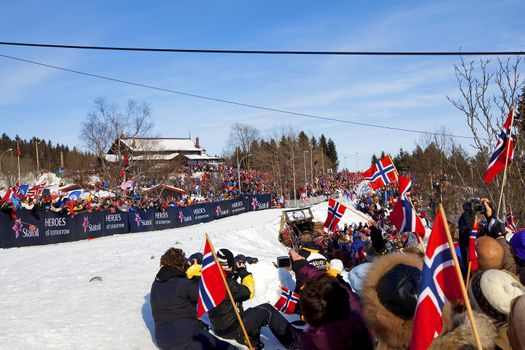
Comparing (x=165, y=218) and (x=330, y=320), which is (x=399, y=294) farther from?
(x=165, y=218)

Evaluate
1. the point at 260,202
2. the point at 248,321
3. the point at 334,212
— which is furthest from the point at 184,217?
the point at 248,321

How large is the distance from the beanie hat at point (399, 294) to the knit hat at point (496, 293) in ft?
1.15

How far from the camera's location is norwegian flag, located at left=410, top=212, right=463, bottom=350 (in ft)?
8.28

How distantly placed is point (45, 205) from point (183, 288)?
18.2 m

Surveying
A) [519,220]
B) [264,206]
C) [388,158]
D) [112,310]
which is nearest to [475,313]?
[112,310]

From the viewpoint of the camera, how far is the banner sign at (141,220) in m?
26.3

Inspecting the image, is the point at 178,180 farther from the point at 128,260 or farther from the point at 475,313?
the point at 475,313

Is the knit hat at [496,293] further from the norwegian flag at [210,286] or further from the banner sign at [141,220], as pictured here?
the banner sign at [141,220]

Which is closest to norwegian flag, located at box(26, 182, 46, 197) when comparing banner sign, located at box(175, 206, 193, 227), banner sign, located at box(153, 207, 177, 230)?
banner sign, located at box(153, 207, 177, 230)

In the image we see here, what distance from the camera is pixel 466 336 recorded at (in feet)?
7.62

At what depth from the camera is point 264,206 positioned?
42.4 m

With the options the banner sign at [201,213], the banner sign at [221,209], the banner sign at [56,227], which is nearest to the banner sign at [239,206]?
the banner sign at [221,209]

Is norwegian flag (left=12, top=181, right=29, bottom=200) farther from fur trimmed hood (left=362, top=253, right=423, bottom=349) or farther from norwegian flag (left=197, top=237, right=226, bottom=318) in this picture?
fur trimmed hood (left=362, top=253, right=423, bottom=349)

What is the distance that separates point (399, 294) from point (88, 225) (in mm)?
22772
